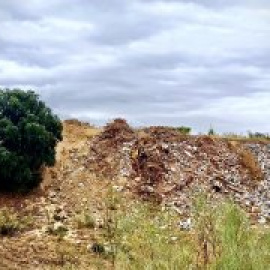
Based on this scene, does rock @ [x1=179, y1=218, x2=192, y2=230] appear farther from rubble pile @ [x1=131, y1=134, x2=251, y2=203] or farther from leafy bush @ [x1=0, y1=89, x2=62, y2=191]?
leafy bush @ [x1=0, y1=89, x2=62, y2=191]

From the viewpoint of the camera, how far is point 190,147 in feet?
95.1

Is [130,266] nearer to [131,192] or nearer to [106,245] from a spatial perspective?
[106,245]

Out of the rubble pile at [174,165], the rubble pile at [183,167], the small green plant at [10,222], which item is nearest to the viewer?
the small green plant at [10,222]

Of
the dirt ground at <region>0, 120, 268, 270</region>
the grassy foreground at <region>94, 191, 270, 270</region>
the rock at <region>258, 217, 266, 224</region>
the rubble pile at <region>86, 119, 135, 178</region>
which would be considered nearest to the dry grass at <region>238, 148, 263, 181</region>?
the dirt ground at <region>0, 120, 268, 270</region>

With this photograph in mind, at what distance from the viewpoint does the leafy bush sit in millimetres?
23984

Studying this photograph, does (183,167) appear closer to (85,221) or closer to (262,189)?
(262,189)

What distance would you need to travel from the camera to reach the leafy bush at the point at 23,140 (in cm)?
2398

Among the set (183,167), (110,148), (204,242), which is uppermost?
(110,148)

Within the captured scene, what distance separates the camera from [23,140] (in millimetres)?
24359

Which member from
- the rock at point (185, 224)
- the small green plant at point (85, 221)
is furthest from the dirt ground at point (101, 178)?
the rock at point (185, 224)

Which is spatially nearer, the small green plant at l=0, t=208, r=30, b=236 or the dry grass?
the small green plant at l=0, t=208, r=30, b=236

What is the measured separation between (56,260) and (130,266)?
905 cm

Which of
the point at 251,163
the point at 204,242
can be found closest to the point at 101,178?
the point at 251,163

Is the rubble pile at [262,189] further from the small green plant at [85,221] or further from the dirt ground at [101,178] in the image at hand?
the small green plant at [85,221]
